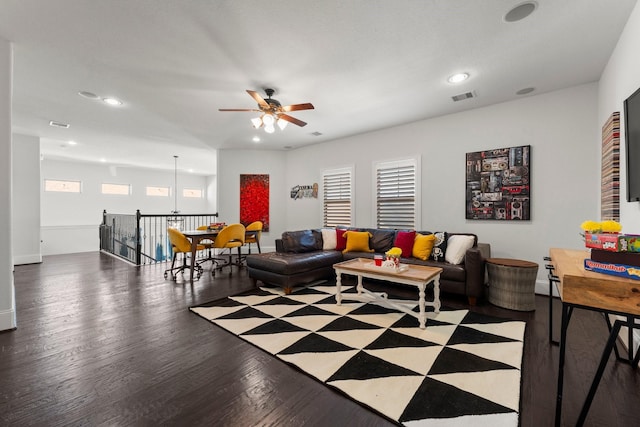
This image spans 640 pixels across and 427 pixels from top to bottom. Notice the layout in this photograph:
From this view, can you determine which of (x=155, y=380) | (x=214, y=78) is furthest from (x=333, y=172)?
(x=155, y=380)

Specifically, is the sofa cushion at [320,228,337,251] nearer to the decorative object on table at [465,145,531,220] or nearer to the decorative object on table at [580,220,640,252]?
the decorative object on table at [465,145,531,220]

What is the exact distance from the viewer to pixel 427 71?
3.16m

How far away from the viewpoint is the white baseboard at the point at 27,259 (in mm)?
5779

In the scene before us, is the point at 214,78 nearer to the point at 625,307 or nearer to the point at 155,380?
the point at 155,380

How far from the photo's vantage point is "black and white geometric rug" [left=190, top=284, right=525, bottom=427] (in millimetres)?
1646

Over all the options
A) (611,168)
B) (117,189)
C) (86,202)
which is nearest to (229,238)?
(611,168)

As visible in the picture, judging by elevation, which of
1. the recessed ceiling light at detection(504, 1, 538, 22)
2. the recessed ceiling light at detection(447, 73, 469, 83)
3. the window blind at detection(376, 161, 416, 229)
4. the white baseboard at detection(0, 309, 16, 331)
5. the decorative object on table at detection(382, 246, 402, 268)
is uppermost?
the recessed ceiling light at detection(447, 73, 469, 83)

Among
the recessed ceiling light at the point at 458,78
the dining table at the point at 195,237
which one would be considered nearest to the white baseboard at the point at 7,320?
the dining table at the point at 195,237

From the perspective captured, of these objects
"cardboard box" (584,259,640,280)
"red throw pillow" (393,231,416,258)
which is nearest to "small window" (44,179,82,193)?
"red throw pillow" (393,231,416,258)

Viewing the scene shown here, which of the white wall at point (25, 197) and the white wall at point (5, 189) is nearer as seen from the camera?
the white wall at point (5, 189)

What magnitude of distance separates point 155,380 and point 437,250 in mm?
3578

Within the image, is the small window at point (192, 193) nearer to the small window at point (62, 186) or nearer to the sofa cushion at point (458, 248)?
the small window at point (62, 186)

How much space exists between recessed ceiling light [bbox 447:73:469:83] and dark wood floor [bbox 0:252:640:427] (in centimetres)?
278

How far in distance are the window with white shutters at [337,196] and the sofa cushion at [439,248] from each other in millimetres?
2192
